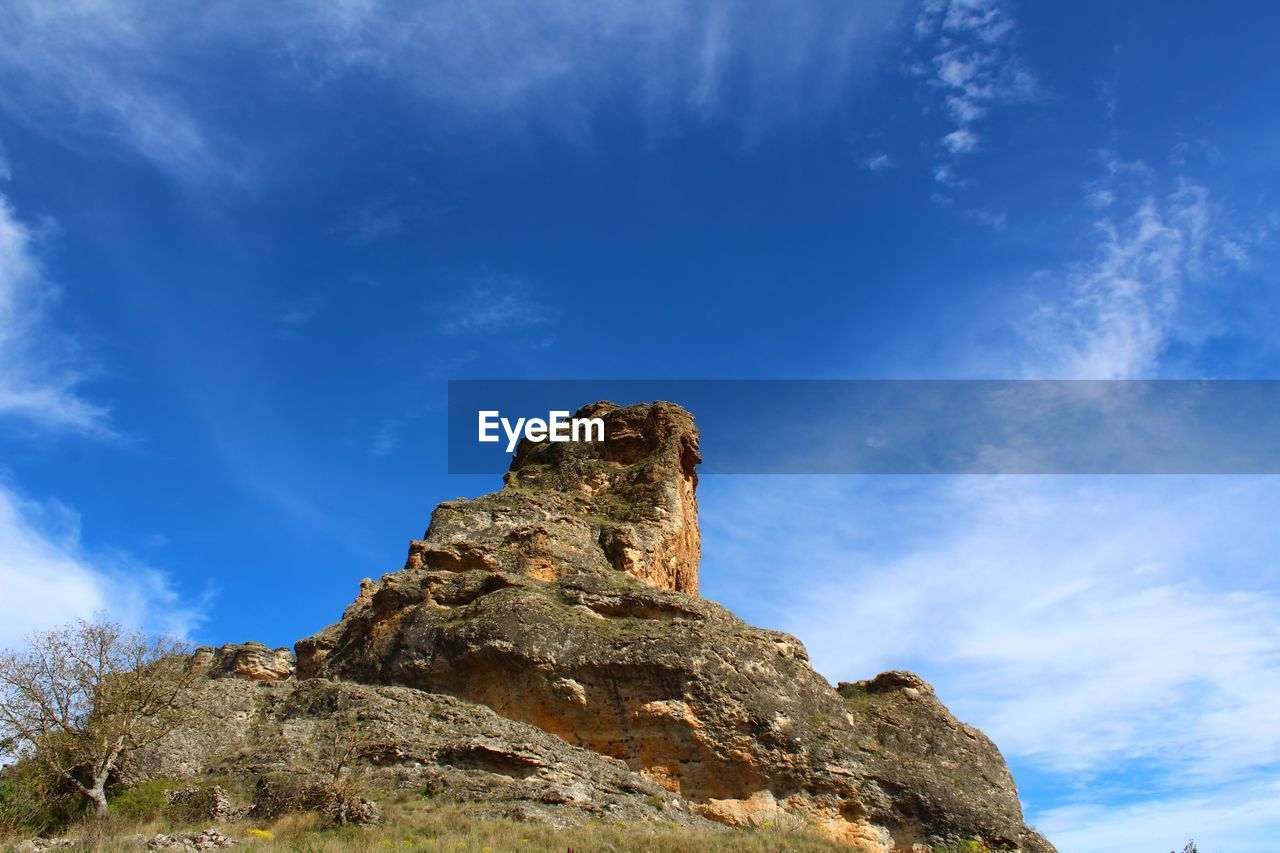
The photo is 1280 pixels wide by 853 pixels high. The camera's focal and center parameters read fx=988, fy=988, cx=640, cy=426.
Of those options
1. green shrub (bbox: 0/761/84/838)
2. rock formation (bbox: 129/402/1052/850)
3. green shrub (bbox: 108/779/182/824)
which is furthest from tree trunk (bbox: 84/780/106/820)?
rock formation (bbox: 129/402/1052/850)

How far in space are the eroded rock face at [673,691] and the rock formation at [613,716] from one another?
0.08 meters

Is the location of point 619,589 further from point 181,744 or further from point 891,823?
A: point 181,744

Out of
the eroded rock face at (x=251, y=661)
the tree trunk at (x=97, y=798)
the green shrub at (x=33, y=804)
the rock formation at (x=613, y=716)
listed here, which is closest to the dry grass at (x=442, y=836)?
the tree trunk at (x=97, y=798)

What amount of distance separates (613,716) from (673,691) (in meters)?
2.34

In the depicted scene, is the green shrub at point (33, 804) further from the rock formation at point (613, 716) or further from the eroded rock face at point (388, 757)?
the rock formation at point (613, 716)

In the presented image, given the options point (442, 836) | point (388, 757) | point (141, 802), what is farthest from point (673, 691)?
point (141, 802)

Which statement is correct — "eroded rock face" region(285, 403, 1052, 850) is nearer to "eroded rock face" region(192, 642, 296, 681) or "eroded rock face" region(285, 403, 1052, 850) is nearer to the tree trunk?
"eroded rock face" region(192, 642, 296, 681)

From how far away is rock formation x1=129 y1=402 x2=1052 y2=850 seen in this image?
3045 centimetres

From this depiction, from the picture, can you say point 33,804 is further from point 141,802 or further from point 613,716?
point 613,716

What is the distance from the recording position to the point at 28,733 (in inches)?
1146

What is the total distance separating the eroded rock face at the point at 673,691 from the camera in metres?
34.1

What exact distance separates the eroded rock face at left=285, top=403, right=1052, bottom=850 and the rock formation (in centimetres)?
8

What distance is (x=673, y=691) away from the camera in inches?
1399

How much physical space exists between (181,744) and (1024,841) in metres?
28.0
